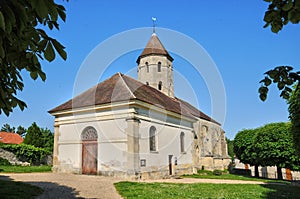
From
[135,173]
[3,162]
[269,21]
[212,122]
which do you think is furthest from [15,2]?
[212,122]

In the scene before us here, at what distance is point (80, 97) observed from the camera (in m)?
18.7

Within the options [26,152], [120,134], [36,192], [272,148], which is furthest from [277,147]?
[26,152]

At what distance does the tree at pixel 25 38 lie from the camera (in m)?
1.79

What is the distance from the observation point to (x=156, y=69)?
89.1ft

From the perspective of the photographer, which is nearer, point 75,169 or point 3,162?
point 75,169

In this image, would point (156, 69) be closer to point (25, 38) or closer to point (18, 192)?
point (18, 192)

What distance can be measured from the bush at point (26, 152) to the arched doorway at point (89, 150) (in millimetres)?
8906

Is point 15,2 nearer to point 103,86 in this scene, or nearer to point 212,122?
point 103,86

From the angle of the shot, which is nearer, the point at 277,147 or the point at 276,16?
the point at 276,16

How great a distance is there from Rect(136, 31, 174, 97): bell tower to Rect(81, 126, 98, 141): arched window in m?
11.5

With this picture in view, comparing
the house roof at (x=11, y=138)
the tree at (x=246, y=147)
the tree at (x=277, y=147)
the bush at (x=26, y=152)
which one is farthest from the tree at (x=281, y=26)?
the house roof at (x=11, y=138)

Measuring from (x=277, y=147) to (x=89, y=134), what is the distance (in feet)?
50.3

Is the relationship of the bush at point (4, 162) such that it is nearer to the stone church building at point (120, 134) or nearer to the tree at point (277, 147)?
the stone church building at point (120, 134)

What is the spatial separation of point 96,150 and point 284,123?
54.5ft
